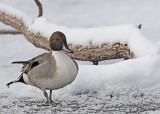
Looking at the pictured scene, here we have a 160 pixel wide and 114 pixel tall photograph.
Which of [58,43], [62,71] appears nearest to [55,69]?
[62,71]

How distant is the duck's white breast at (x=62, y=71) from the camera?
18.9 ft

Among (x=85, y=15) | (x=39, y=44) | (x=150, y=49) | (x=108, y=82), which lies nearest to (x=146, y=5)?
(x=85, y=15)

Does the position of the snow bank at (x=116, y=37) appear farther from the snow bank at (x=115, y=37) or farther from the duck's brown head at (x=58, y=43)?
the duck's brown head at (x=58, y=43)

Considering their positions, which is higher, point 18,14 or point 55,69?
point 18,14

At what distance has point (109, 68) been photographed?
276 inches

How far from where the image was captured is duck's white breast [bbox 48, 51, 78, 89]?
576 centimetres

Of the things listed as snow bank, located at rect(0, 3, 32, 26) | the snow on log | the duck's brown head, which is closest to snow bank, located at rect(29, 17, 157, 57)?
the snow on log

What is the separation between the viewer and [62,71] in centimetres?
576

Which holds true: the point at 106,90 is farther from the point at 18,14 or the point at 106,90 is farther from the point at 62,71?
the point at 18,14

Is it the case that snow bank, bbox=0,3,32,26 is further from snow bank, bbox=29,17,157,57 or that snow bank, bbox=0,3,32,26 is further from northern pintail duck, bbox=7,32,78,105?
northern pintail duck, bbox=7,32,78,105

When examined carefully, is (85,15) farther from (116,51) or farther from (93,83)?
(93,83)

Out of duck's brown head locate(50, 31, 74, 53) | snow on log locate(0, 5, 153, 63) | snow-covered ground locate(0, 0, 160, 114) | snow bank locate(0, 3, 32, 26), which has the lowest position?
snow-covered ground locate(0, 0, 160, 114)

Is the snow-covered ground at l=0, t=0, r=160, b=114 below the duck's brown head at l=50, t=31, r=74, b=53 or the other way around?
below

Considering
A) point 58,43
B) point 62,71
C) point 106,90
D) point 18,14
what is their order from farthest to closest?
point 18,14
point 106,90
point 58,43
point 62,71
